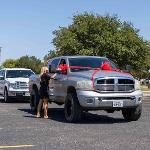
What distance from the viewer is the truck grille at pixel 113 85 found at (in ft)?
43.7

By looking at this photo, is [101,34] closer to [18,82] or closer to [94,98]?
[18,82]

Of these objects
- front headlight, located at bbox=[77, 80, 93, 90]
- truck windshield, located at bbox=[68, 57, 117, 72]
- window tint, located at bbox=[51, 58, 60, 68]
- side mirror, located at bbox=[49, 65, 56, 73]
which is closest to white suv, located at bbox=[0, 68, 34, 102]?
window tint, located at bbox=[51, 58, 60, 68]

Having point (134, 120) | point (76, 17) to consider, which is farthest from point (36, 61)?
point (134, 120)

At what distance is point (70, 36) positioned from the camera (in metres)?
51.8

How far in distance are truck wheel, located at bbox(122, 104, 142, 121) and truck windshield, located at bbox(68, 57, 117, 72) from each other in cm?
151

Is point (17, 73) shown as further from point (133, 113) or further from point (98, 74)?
point (98, 74)

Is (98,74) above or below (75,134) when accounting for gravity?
above

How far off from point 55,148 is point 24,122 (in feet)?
15.4

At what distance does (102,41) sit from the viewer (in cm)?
5053

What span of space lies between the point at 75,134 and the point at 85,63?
172 inches

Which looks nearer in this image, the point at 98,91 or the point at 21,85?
the point at 98,91

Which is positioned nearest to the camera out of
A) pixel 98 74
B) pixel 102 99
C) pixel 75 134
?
pixel 75 134

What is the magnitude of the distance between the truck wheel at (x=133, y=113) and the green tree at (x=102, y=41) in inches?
1362

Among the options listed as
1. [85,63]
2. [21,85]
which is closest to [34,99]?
[85,63]
